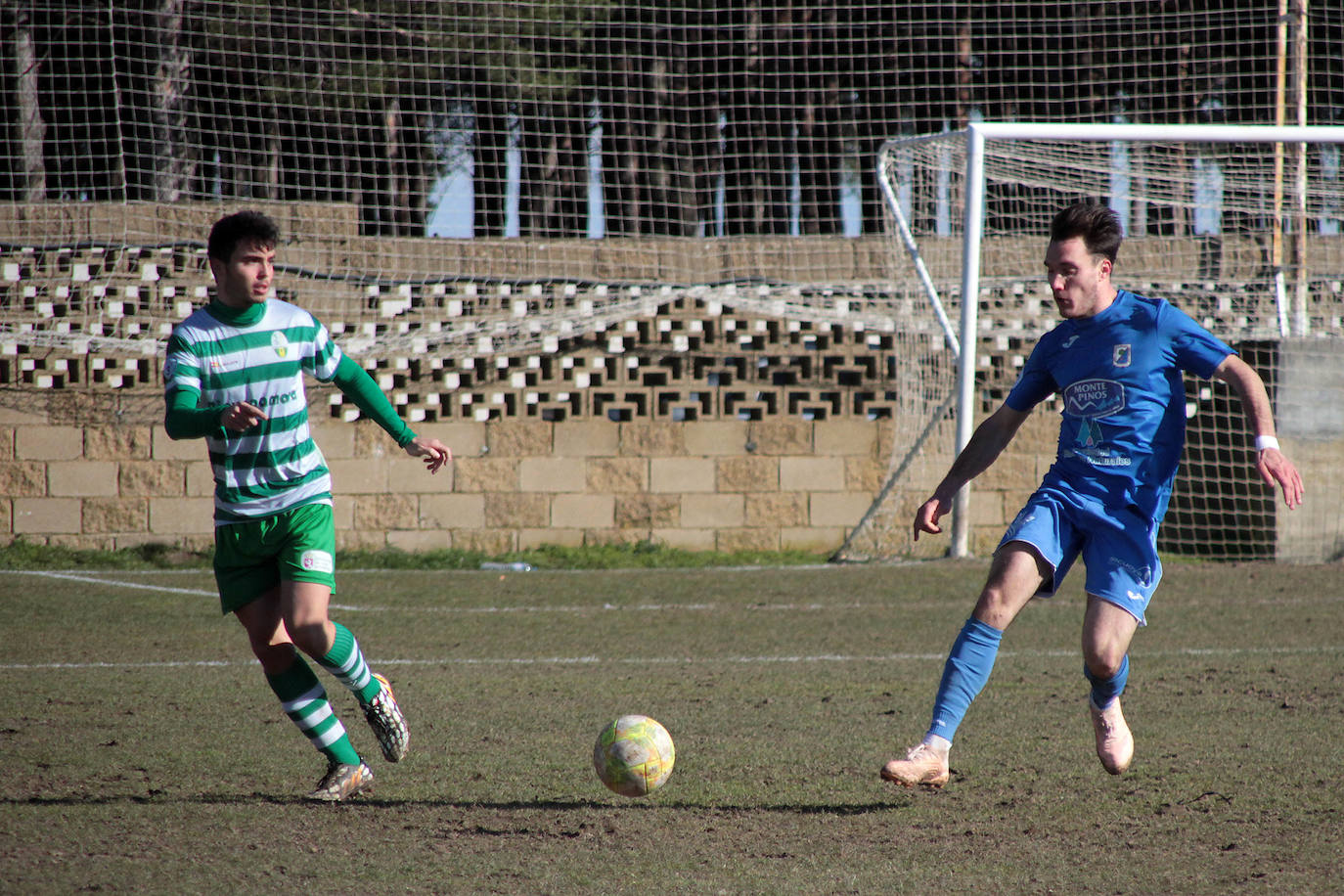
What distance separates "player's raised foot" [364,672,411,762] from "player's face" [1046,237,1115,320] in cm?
244

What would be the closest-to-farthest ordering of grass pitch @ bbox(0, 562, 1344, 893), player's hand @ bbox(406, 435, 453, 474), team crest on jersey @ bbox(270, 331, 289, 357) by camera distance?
1. grass pitch @ bbox(0, 562, 1344, 893)
2. team crest on jersey @ bbox(270, 331, 289, 357)
3. player's hand @ bbox(406, 435, 453, 474)

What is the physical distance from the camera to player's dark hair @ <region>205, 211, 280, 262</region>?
386 cm

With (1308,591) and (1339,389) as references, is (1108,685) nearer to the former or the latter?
(1308,591)

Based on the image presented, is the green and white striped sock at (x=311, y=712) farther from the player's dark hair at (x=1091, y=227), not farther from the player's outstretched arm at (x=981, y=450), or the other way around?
the player's dark hair at (x=1091, y=227)

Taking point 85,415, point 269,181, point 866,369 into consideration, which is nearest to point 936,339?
point 866,369

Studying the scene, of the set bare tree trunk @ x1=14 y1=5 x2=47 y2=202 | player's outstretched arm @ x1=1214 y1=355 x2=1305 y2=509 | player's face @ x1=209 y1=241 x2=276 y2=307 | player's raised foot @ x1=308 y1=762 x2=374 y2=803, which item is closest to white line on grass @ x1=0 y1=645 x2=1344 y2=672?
player's raised foot @ x1=308 y1=762 x2=374 y2=803

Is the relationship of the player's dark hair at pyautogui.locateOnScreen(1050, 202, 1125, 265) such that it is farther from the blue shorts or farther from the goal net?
the goal net

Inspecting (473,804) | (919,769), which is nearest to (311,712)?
(473,804)

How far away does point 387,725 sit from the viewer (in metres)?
4.13

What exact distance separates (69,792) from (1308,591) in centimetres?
817

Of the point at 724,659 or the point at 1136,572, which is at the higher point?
the point at 1136,572

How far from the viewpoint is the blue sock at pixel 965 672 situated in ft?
12.5

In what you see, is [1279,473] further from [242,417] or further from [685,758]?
[242,417]

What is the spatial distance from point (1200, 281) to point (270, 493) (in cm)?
1056
